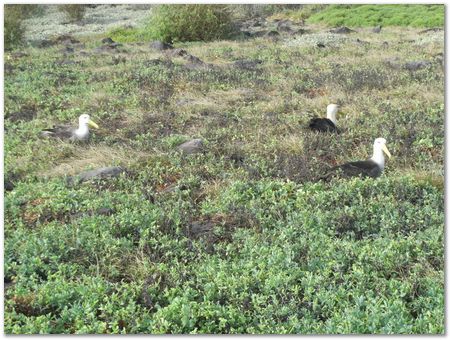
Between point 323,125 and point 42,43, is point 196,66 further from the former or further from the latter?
point 42,43

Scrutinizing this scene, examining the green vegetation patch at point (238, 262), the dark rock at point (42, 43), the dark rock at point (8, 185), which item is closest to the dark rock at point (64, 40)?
the dark rock at point (42, 43)

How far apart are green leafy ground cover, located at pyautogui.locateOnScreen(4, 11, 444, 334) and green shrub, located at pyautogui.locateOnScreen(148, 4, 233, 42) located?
14264 mm

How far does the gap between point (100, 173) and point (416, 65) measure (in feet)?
36.7

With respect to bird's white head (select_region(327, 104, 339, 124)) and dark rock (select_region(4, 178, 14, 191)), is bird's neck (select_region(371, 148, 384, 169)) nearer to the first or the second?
bird's white head (select_region(327, 104, 339, 124))

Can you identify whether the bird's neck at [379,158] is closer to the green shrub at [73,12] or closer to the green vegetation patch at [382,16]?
the green vegetation patch at [382,16]

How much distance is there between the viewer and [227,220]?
614 cm

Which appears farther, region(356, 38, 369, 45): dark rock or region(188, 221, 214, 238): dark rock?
region(356, 38, 369, 45): dark rock

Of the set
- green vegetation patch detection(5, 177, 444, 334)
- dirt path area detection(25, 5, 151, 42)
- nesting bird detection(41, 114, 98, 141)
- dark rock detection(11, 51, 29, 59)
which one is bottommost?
green vegetation patch detection(5, 177, 444, 334)

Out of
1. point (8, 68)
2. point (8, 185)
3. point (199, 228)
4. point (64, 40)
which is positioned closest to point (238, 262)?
point (199, 228)

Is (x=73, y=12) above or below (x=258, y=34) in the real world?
above

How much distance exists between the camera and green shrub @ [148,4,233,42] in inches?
1025

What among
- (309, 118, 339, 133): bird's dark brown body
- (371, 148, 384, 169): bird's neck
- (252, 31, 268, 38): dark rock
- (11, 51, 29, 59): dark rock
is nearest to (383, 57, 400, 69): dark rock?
(309, 118, 339, 133): bird's dark brown body

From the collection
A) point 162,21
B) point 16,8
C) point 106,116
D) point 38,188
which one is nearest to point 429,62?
point 106,116

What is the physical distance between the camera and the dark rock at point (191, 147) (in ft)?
28.4
